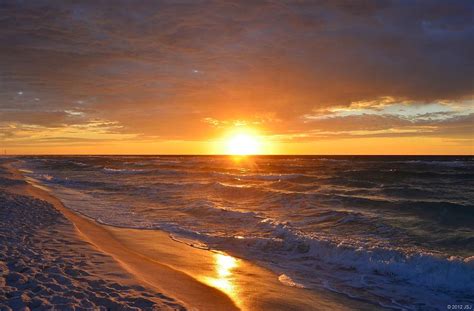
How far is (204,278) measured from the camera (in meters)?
8.26

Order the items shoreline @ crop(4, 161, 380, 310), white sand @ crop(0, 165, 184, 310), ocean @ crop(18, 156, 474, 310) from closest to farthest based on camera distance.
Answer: white sand @ crop(0, 165, 184, 310), shoreline @ crop(4, 161, 380, 310), ocean @ crop(18, 156, 474, 310)

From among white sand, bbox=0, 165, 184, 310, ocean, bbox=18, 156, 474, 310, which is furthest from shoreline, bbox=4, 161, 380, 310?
ocean, bbox=18, 156, 474, 310

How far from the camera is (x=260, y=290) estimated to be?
7.63 metres

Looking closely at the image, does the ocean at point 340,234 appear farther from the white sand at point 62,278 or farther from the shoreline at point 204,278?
the white sand at point 62,278

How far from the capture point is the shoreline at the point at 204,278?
6918mm

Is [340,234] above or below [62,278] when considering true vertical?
below

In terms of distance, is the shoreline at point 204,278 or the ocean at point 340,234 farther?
the ocean at point 340,234

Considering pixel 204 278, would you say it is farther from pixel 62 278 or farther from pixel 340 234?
pixel 340 234

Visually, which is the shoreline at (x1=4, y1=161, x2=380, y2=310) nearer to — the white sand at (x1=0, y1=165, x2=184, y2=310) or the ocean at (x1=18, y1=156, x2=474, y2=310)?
the white sand at (x1=0, y1=165, x2=184, y2=310)

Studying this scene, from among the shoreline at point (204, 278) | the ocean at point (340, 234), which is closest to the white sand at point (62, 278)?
the shoreline at point (204, 278)

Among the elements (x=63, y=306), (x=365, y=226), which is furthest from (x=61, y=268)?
(x=365, y=226)

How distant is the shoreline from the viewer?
6.92m

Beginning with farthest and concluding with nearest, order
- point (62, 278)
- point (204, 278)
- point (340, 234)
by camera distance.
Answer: point (340, 234), point (204, 278), point (62, 278)

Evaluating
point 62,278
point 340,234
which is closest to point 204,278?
point 62,278
